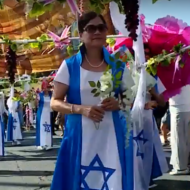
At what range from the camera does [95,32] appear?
10.5ft

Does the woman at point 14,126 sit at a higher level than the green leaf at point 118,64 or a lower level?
higher

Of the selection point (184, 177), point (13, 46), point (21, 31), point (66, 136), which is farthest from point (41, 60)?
point (66, 136)

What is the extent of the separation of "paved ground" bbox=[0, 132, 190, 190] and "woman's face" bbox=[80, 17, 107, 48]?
2.95 m

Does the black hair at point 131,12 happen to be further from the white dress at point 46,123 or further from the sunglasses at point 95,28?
the white dress at point 46,123

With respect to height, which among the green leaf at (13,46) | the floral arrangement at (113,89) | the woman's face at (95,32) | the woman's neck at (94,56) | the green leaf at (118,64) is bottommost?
the floral arrangement at (113,89)

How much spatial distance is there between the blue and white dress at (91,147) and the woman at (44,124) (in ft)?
25.3

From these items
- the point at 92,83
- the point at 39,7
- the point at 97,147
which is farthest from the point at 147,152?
the point at 39,7

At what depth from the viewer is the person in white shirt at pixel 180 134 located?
20.5ft

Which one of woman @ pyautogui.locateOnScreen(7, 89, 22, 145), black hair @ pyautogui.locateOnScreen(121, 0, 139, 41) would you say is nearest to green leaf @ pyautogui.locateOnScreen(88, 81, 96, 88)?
black hair @ pyautogui.locateOnScreen(121, 0, 139, 41)

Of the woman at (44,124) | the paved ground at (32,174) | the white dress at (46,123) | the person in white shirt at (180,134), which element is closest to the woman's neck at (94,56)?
the paved ground at (32,174)

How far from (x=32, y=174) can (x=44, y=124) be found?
402cm

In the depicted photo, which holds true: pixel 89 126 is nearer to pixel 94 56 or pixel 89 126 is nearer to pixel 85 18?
pixel 94 56

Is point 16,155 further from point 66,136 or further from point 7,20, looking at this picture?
point 66,136

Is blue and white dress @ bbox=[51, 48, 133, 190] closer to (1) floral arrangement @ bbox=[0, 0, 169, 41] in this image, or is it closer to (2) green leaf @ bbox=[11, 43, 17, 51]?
(1) floral arrangement @ bbox=[0, 0, 169, 41]
